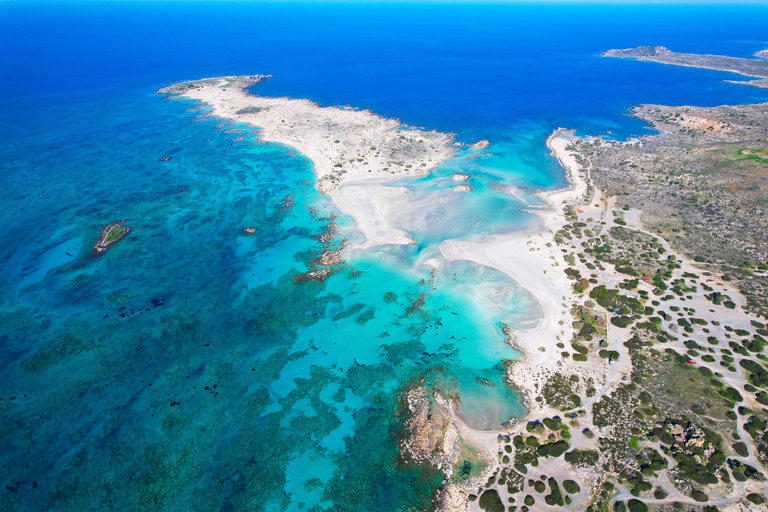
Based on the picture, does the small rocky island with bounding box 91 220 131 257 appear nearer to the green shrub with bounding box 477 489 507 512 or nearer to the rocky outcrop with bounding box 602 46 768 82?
the green shrub with bounding box 477 489 507 512

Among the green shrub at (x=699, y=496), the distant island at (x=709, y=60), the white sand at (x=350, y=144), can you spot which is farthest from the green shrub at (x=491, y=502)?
the distant island at (x=709, y=60)

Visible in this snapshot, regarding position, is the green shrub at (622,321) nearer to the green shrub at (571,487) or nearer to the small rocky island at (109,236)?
the green shrub at (571,487)

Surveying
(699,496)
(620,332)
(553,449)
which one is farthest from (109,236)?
(699,496)

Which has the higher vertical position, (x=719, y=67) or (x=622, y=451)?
(x=719, y=67)

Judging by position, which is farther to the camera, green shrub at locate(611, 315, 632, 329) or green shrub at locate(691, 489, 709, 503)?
green shrub at locate(611, 315, 632, 329)

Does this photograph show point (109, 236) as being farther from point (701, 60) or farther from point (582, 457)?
point (701, 60)

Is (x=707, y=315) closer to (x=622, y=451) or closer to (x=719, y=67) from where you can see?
(x=622, y=451)

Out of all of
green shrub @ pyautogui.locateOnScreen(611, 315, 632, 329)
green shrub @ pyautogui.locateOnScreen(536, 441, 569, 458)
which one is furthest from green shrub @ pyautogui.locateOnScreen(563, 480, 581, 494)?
green shrub @ pyautogui.locateOnScreen(611, 315, 632, 329)

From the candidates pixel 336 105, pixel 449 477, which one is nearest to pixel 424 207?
pixel 449 477
